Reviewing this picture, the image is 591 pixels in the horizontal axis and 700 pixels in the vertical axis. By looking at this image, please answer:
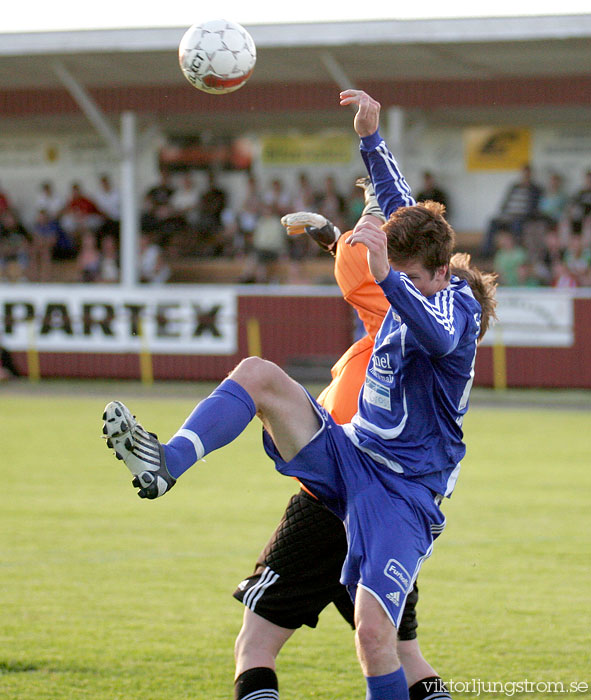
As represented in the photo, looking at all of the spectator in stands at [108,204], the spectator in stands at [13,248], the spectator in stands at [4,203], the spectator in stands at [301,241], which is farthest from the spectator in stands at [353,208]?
the spectator in stands at [4,203]

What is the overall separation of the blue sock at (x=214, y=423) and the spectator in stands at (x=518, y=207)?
16186 millimetres

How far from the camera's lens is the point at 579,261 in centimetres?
1820

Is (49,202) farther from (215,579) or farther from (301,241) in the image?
(215,579)

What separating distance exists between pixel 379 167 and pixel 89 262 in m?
17.2

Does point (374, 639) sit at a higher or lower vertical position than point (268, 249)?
lower

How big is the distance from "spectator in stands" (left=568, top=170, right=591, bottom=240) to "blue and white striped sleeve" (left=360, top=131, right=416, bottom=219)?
14778 mm

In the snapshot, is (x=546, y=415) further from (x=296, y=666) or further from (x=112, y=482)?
(x=296, y=666)

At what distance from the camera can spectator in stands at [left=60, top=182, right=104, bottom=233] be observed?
22203 millimetres

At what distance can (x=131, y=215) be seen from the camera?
2052 centimetres

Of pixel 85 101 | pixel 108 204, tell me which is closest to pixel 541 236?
pixel 85 101

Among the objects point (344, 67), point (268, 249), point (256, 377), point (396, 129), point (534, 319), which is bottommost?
point (534, 319)

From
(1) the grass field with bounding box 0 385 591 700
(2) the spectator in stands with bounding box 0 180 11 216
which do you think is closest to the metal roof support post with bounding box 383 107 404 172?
(2) the spectator in stands with bounding box 0 180 11 216

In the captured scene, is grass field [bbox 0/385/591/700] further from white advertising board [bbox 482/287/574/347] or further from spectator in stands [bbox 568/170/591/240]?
spectator in stands [bbox 568/170/591/240]

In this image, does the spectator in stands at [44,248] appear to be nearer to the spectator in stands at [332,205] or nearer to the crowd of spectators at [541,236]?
the spectator in stands at [332,205]
